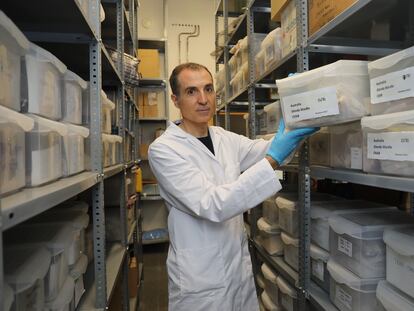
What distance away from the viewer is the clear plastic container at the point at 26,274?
715 millimetres

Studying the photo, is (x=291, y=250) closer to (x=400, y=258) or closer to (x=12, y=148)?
(x=400, y=258)

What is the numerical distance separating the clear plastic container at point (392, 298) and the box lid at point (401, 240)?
0.13 meters

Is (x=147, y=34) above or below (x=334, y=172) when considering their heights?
above

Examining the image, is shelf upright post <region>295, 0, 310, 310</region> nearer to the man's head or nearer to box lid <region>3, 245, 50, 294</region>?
the man's head

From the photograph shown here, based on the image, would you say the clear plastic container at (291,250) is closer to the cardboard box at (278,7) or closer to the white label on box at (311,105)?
the white label on box at (311,105)

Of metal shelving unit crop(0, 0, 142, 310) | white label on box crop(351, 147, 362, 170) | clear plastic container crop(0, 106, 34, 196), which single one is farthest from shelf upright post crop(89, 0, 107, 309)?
white label on box crop(351, 147, 362, 170)

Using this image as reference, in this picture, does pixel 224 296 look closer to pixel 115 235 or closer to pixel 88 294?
pixel 88 294

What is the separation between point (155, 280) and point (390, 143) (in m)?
2.93

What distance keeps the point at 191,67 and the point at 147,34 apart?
3192mm

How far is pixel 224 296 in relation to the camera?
1.42 metres

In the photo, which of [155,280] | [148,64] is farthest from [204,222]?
[148,64]

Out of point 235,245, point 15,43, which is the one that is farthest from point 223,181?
point 15,43

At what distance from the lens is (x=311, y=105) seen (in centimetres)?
105

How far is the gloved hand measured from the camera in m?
1.18
